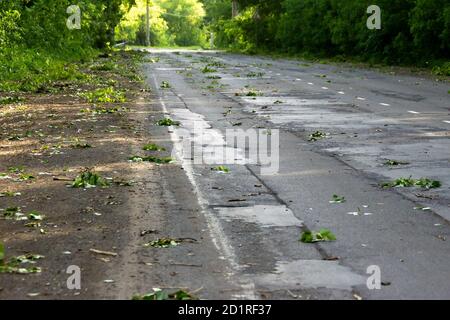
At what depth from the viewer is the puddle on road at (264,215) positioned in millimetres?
8859

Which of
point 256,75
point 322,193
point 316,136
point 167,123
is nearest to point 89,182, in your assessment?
point 322,193

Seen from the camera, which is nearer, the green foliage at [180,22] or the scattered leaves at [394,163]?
the scattered leaves at [394,163]

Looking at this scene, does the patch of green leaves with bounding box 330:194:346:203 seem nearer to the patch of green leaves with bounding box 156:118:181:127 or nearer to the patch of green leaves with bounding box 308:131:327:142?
the patch of green leaves with bounding box 308:131:327:142

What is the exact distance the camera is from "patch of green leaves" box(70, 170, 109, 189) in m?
10.8

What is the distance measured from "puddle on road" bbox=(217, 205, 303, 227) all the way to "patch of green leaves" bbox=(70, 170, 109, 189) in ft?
7.01

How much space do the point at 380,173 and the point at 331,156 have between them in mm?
1730

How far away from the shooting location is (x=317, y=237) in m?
8.16

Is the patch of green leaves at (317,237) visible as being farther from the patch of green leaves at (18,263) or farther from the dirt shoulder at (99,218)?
the patch of green leaves at (18,263)

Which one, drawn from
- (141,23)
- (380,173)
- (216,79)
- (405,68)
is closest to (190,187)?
(380,173)

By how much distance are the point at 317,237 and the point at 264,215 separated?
119cm

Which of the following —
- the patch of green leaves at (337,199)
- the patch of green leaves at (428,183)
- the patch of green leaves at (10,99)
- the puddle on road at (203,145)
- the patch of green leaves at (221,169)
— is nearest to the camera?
the patch of green leaves at (337,199)

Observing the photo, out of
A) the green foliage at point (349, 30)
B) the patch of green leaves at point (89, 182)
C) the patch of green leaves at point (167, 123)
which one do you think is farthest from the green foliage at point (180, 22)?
the patch of green leaves at point (89, 182)

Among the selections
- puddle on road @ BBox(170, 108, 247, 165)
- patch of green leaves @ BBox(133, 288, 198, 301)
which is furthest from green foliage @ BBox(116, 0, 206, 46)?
patch of green leaves @ BBox(133, 288, 198, 301)

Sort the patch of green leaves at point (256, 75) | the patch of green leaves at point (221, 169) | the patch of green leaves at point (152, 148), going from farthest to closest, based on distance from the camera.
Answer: the patch of green leaves at point (256, 75), the patch of green leaves at point (152, 148), the patch of green leaves at point (221, 169)
